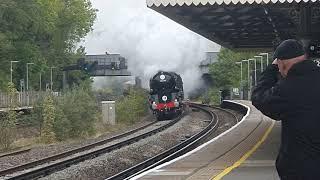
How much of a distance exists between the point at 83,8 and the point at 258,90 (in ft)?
253

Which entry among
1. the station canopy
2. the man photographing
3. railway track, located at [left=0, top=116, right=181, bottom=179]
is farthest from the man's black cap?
railway track, located at [left=0, top=116, right=181, bottom=179]

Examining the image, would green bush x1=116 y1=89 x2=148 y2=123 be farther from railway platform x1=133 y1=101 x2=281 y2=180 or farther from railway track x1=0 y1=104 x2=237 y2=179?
railway platform x1=133 y1=101 x2=281 y2=180

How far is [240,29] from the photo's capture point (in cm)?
2127

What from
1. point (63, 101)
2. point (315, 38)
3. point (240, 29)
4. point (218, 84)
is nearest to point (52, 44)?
point (218, 84)

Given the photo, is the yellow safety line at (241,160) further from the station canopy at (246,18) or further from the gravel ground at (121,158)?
the gravel ground at (121,158)

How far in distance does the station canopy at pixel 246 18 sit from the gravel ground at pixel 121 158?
4.41 meters

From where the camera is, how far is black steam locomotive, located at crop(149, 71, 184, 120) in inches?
1625

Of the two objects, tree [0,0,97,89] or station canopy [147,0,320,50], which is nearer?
station canopy [147,0,320,50]

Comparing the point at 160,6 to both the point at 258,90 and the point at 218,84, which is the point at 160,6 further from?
the point at 218,84

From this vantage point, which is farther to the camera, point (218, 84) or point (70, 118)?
point (218, 84)

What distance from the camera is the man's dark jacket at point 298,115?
151 inches

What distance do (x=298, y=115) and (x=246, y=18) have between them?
1444 cm

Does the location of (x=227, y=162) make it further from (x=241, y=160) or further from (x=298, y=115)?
(x=298, y=115)

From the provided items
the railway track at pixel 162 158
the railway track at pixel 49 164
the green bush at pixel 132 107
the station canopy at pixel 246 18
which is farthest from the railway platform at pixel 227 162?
the green bush at pixel 132 107
